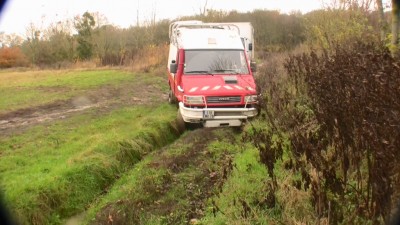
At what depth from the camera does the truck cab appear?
31.9 feet

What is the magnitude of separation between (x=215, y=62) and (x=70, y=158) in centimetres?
473

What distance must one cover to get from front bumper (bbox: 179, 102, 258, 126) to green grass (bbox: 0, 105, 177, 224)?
994 mm

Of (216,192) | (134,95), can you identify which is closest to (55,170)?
(216,192)

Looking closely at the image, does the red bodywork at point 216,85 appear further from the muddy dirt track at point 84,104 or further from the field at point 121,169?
the muddy dirt track at point 84,104

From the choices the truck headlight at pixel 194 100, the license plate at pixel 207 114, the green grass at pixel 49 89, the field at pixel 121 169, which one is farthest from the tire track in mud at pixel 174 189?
the green grass at pixel 49 89

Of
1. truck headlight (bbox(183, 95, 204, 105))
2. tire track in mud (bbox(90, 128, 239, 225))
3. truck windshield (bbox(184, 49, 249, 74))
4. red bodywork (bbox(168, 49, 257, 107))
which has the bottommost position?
tire track in mud (bbox(90, 128, 239, 225))

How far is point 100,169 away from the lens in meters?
7.45

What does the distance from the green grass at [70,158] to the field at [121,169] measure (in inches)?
0.7

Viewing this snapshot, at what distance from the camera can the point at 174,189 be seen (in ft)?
21.3

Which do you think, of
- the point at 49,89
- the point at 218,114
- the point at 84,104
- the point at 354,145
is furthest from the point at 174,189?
the point at 49,89

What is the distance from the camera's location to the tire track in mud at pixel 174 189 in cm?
562

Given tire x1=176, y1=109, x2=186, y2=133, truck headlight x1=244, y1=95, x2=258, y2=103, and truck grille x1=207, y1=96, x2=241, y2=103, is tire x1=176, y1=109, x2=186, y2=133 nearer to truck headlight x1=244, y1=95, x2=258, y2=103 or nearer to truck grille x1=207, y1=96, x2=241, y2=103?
truck grille x1=207, y1=96, x2=241, y2=103

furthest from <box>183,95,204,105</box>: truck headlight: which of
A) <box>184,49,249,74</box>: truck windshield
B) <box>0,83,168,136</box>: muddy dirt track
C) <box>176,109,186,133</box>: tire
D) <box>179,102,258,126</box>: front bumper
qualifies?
<box>0,83,168,136</box>: muddy dirt track

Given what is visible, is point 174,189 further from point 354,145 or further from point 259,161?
point 354,145
